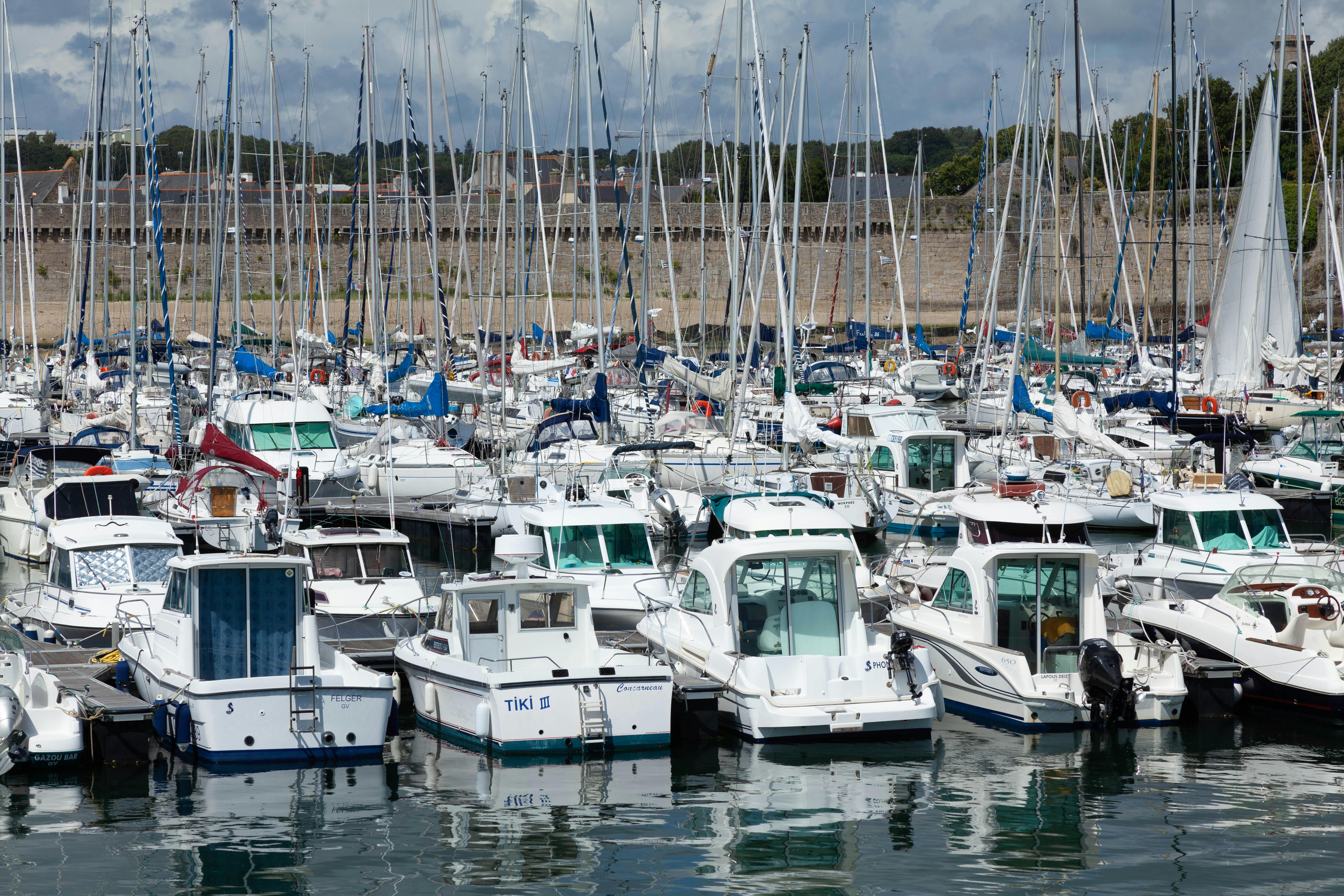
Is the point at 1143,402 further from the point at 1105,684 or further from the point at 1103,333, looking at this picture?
the point at 1105,684

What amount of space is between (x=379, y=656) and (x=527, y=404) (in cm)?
1687

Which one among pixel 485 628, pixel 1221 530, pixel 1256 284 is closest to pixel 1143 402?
pixel 1256 284

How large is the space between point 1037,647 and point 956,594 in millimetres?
882

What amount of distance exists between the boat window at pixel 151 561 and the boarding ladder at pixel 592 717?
19.4 ft

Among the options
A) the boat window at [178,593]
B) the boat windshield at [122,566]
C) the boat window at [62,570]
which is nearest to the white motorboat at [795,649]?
the boat window at [178,593]

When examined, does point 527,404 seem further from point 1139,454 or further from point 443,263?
point 443,263

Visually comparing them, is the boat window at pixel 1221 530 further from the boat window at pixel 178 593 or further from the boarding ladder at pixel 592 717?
the boat window at pixel 178 593

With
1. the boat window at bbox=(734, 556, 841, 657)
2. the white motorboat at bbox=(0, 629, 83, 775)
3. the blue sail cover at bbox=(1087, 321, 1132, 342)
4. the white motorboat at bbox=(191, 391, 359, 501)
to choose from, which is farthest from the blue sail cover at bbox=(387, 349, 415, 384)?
the white motorboat at bbox=(0, 629, 83, 775)

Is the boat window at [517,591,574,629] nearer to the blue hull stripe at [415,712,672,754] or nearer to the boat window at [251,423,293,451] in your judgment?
the blue hull stripe at [415,712,672,754]

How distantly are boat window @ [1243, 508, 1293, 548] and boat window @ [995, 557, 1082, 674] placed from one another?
483cm

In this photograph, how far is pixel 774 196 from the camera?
22859mm

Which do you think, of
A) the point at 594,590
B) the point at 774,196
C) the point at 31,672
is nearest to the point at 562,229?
the point at 774,196

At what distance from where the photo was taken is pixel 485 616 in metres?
12.5

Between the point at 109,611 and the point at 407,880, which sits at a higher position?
the point at 109,611
